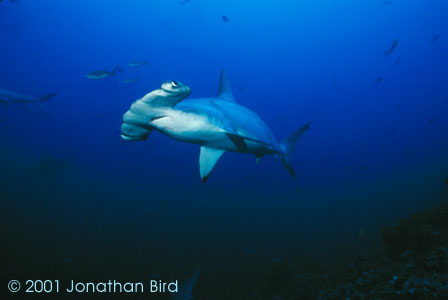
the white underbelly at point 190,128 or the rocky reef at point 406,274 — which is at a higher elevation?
the white underbelly at point 190,128

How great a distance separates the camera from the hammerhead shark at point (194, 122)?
206cm

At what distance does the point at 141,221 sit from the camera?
2653 centimetres

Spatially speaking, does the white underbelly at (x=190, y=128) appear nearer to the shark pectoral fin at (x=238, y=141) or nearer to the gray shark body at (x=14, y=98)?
the shark pectoral fin at (x=238, y=141)

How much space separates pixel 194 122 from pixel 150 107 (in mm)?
579

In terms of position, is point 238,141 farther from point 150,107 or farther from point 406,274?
point 406,274

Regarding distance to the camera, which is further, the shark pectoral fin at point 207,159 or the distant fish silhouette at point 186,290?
the distant fish silhouette at point 186,290

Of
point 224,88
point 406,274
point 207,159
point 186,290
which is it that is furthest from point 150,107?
point 406,274

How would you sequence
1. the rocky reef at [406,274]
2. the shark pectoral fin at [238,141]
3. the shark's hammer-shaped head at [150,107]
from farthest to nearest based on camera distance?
the shark pectoral fin at [238,141] → the rocky reef at [406,274] → the shark's hammer-shaped head at [150,107]

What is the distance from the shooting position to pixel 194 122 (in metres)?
2.54

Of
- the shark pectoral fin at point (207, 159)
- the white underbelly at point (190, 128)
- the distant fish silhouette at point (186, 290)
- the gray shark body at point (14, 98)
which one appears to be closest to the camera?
the white underbelly at point (190, 128)

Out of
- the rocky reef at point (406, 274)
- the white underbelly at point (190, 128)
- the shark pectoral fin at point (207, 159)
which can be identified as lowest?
the rocky reef at point (406, 274)

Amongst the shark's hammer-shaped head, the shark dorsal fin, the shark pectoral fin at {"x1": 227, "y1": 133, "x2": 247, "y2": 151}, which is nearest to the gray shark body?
the shark dorsal fin

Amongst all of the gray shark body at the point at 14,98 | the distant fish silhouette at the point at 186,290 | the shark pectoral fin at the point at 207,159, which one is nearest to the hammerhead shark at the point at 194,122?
the shark pectoral fin at the point at 207,159

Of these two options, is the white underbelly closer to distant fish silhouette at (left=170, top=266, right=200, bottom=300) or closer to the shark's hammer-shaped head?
the shark's hammer-shaped head
